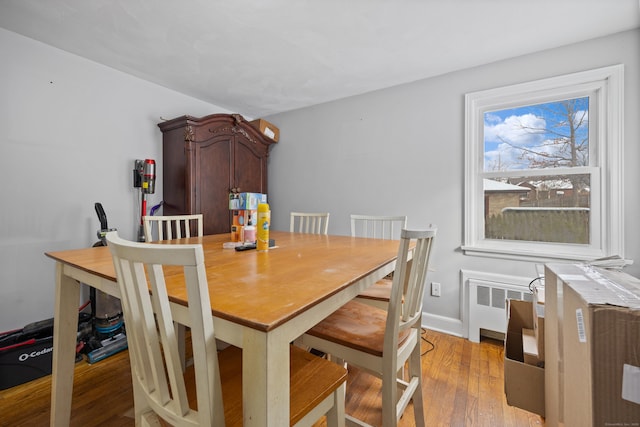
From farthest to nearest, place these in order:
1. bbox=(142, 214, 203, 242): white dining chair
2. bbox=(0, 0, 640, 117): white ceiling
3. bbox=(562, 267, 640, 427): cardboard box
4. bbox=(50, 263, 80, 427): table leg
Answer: bbox=(142, 214, 203, 242): white dining chair
bbox=(0, 0, 640, 117): white ceiling
bbox=(50, 263, 80, 427): table leg
bbox=(562, 267, 640, 427): cardboard box

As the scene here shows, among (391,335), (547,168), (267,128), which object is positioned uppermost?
(267,128)

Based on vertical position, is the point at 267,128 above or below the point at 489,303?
above

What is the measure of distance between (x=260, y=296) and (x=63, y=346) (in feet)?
4.07

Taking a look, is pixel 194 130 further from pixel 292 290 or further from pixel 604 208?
pixel 604 208

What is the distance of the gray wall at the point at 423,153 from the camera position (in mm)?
1894

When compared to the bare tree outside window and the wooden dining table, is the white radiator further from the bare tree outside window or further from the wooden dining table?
the wooden dining table

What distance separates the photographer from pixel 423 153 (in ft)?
8.32

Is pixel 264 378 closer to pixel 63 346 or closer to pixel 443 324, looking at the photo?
pixel 63 346

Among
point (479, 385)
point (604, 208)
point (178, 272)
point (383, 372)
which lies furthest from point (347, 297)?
point (604, 208)

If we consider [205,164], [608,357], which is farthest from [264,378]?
[205,164]

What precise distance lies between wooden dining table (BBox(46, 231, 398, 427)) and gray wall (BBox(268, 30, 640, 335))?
1.25 metres

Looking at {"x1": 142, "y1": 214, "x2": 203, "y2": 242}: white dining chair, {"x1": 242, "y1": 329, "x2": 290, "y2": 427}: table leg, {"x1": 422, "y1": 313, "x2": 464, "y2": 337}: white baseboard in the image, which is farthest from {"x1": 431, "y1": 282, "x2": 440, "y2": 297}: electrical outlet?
{"x1": 242, "y1": 329, "x2": 290, "y2": 427}: table leg

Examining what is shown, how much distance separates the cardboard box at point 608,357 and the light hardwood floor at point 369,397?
1.05 metres

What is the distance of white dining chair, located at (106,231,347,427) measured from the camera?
1.80 feet
